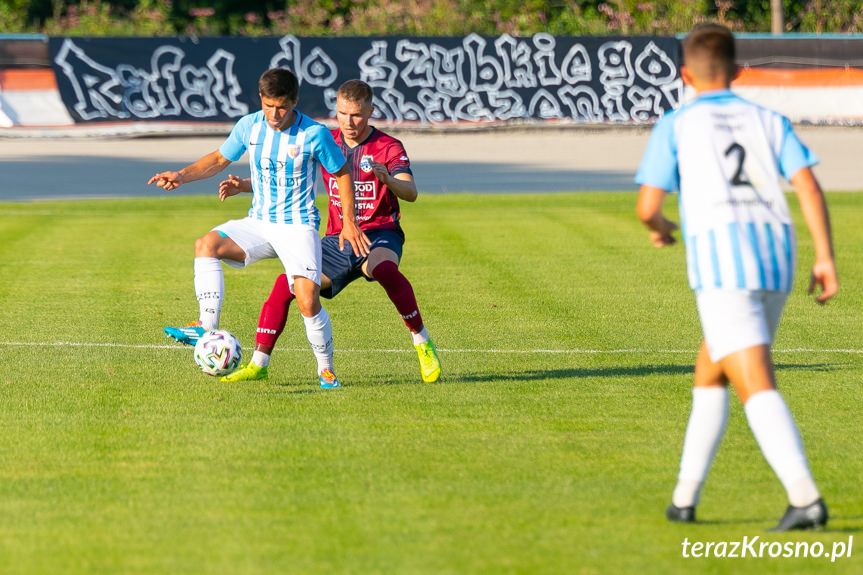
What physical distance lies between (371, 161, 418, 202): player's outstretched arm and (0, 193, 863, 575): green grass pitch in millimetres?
1140

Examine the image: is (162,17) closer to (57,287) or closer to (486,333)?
(57,287)

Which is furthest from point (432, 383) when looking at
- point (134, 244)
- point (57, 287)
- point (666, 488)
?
point (134, 244)

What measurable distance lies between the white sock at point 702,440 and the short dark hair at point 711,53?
1.16 metres

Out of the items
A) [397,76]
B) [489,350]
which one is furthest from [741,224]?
[397,76]

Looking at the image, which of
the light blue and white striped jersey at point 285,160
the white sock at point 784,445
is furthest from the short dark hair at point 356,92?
the white sock at point 784,445

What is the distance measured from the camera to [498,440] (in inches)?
246

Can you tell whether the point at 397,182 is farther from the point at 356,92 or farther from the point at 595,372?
the point at 595,372

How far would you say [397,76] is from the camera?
90.4ft

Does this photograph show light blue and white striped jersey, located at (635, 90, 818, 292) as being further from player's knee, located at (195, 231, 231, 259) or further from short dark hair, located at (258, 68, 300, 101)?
player's knee, located at (195, 231, 231, 259)

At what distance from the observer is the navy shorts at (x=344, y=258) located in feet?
25.3

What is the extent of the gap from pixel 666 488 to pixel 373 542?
141 cm

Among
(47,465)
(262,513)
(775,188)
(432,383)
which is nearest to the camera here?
(775,188)

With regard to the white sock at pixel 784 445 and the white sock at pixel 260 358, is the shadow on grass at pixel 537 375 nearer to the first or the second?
the white sock at pixel 260 358

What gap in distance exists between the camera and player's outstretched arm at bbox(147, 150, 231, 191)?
24.4 feet
